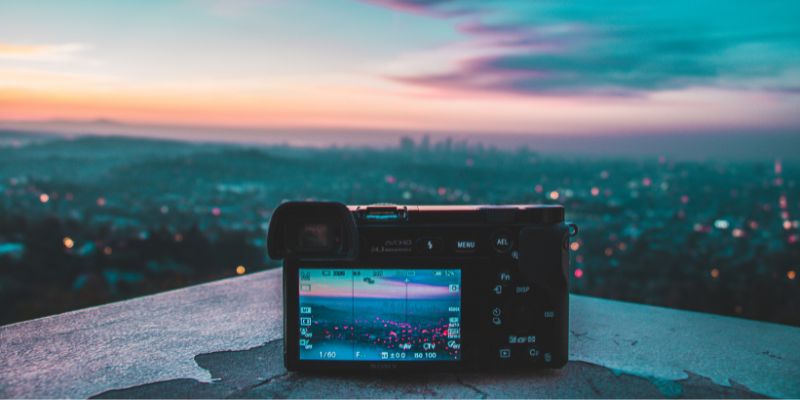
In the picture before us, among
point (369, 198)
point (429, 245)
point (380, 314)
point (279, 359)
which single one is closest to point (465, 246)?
point (429, 245)

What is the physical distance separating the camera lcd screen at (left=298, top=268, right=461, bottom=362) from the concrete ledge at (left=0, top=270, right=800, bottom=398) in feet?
0.27

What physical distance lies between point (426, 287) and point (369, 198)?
17.3 ft

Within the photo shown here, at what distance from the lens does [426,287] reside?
Answer: 4.55ft

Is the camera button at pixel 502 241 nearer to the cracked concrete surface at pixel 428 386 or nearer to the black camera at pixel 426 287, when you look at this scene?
the black camera at pixel 426 287

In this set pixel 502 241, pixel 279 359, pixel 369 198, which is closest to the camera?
pixel 502 241

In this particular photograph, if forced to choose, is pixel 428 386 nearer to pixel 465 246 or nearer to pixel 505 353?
pixel 505 353

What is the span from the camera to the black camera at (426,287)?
1.37 m

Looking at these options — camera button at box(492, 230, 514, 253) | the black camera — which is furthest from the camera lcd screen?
camera button at box(492, 230, 514, 253)

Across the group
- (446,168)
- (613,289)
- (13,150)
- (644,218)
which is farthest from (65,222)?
(644,218)

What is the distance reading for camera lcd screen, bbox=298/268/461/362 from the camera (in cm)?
137

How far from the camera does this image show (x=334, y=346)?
4.60 ft

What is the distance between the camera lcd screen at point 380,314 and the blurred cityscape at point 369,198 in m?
5.44

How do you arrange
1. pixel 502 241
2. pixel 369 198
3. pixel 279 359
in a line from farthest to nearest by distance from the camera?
pixel 369 198, pixel 279 359, pixel 502 241

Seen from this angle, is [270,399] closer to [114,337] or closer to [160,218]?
[114,337]
